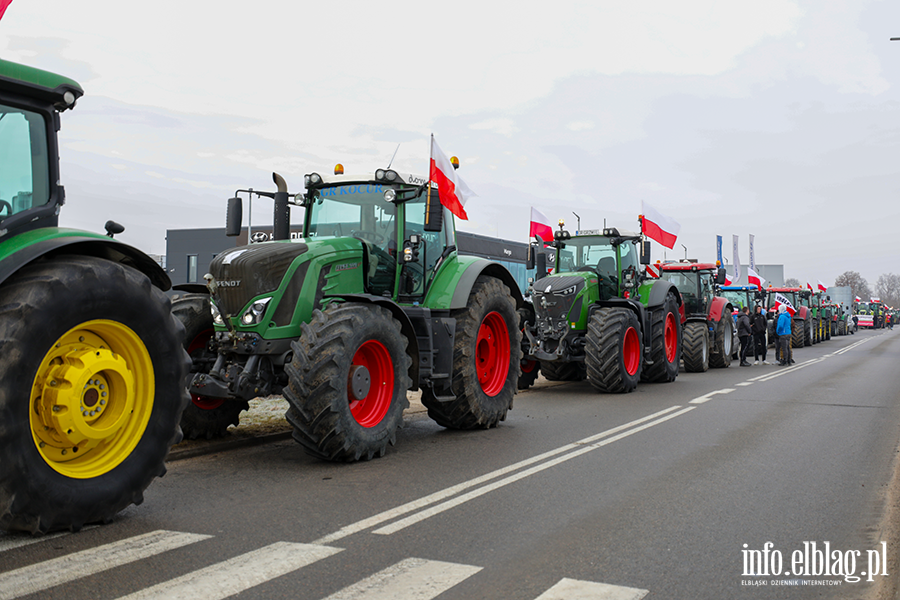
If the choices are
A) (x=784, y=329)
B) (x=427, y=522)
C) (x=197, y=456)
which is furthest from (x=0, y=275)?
(x=784, y=329)

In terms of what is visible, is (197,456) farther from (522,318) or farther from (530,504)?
(522,318)

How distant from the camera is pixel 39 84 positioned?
421cm

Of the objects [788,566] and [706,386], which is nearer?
[788,566]

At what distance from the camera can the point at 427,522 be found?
4688mm

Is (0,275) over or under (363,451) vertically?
over

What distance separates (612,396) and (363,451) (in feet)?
21.3

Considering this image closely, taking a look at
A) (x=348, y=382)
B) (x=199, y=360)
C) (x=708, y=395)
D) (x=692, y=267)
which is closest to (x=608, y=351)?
(x=708, y=395)

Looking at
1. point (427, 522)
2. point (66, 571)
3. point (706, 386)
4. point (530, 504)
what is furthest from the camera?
point (706, 386)

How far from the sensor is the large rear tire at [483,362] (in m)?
7.93

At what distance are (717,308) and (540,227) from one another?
24.5ft

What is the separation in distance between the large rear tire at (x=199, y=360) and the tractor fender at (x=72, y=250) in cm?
191

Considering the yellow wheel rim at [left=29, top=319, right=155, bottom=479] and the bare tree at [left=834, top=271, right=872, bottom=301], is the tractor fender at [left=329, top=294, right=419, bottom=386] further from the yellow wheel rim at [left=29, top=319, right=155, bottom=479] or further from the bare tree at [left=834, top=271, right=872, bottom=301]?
the bare tree at [left=834, top=271, right=872, bottom=301]

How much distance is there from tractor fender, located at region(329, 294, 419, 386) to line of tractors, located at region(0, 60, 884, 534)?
0.05 ft

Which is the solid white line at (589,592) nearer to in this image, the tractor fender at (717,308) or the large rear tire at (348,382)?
the large rear tire at (348,382)
